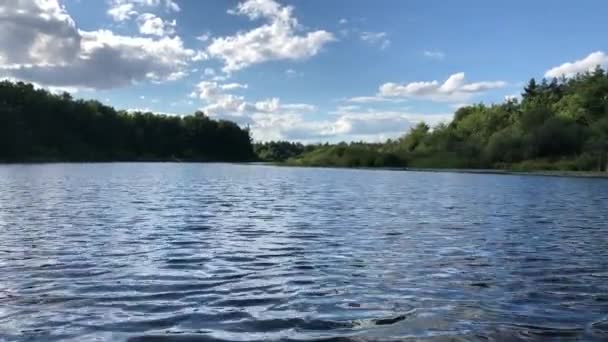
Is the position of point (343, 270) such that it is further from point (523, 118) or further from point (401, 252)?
point (523, 118)

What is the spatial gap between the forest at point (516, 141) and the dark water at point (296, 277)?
10204cm

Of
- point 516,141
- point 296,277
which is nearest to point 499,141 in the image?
point 516,141

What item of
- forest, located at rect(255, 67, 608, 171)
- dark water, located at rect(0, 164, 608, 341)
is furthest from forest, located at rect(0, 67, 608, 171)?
dark water, located at rect(0, 164, 608, 341)

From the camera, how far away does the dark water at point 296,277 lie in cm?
1012

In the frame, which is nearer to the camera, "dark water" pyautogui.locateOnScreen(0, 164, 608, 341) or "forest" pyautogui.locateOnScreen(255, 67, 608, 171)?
"dark water" pyautogui.locateOnScreen(0, 164, 608, 341)

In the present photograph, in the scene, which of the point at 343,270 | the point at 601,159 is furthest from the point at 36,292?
the point at 601,159

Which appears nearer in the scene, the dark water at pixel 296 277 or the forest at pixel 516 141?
the dark water at pixel 296 277

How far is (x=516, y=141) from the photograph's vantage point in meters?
137

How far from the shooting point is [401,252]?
1830 centimetres

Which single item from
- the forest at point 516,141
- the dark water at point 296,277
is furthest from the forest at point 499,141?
the dark water at point 296,277

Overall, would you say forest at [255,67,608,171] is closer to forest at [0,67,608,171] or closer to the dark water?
forest at [0,67,608,171]

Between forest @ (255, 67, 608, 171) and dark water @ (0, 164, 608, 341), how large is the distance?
10204 centimetres

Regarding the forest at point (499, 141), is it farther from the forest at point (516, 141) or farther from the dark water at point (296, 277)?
the dark water at point (296, 277)

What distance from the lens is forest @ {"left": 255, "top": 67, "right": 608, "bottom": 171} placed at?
12550cm
